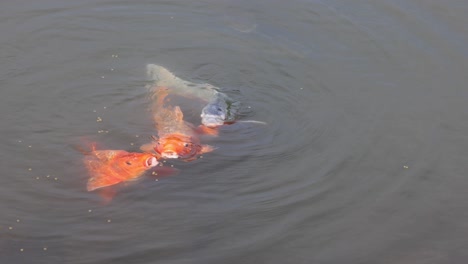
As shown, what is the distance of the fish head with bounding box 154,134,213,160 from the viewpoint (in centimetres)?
584

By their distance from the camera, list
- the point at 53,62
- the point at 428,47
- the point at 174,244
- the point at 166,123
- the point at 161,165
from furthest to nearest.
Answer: the point at 428,47, the point at 53,62, the point at 166,123, the point at 161,165, the point at 174,244

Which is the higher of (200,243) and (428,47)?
(428,47)

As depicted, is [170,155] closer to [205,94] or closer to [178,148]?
[178,148]

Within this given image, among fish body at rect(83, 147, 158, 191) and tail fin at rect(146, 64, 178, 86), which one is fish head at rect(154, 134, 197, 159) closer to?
fish body at rect(83, 147, 158, 191)

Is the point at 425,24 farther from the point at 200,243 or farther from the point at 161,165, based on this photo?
the point at 200,243

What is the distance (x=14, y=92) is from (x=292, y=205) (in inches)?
128

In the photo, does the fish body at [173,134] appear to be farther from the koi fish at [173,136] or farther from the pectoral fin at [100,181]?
the pectoral fin at [100,181]

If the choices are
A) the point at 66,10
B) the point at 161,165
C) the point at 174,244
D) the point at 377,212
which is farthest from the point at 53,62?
the point at 377,212

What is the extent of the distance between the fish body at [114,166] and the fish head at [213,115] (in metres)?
0.80

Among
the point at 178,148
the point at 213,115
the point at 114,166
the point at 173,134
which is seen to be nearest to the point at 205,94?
the point at 213,115

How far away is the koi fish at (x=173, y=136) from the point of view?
587 centimetres

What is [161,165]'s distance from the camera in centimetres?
577

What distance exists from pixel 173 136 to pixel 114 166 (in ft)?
2.20

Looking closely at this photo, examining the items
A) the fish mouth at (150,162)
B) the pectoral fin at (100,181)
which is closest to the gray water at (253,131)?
the pectoral fin at (100,181)
